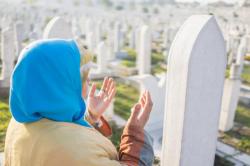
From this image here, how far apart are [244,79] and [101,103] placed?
8.21 meters

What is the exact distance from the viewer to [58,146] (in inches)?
45.4

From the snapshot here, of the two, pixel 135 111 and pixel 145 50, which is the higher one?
pixel 135 111

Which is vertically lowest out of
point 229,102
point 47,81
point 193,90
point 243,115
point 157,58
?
point 243,115

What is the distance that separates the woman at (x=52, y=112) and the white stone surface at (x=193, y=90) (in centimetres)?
104

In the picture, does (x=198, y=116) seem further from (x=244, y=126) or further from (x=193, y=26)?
(x=244, y=126)

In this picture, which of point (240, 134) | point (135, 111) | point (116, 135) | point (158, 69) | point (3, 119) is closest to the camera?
point (135, 111)

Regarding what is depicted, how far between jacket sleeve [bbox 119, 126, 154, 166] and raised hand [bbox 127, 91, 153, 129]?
0.04 metres

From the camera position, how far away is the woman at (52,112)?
1137 mm

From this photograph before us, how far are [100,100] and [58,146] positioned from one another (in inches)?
26.4

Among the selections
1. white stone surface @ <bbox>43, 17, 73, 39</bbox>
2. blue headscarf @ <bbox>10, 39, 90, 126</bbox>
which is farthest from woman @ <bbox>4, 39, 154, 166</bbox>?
white stone surface @ <bbox>43, 17, 73, 39</bbox>

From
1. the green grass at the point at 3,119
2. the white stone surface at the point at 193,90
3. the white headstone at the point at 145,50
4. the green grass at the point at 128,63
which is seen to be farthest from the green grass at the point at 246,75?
the white stone surface at the point at 193,90

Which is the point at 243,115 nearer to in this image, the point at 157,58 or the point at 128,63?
the point at 128,63

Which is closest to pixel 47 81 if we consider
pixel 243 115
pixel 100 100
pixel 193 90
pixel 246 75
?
pixel 100 100

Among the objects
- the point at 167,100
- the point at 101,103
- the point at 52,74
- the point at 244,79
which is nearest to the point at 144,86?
the point at 167,100
